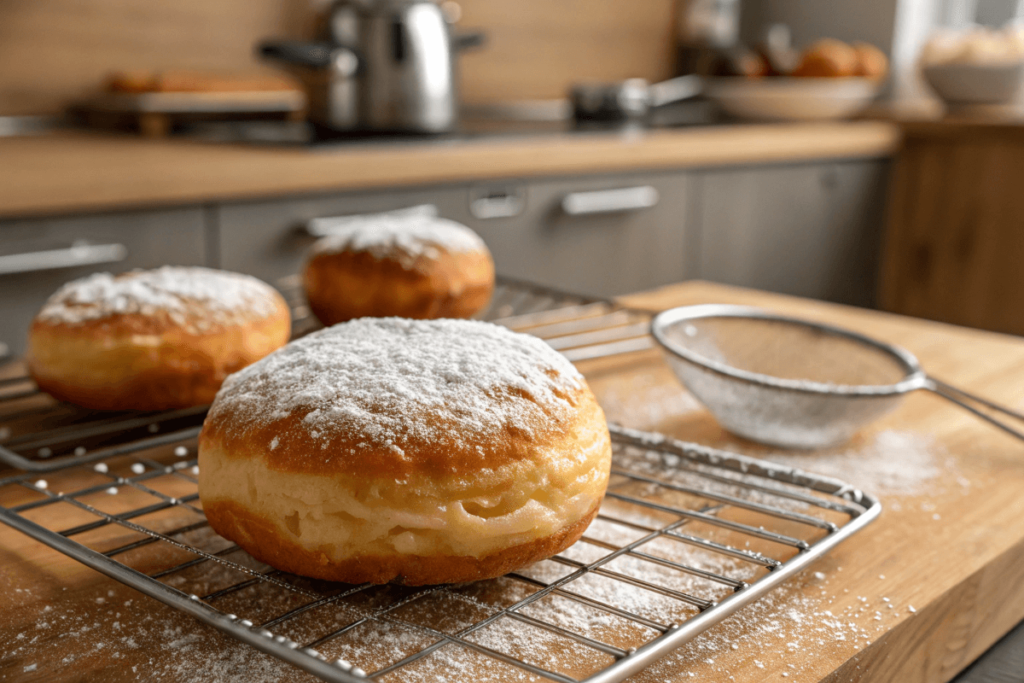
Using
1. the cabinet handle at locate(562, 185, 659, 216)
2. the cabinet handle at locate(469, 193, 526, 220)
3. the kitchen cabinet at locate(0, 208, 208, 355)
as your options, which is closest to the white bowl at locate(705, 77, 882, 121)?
the cabinet handle at locate(562, 185, 659, 216)

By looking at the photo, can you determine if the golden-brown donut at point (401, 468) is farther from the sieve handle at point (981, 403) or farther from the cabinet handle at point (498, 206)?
the cabinet handle at point (498, 206)

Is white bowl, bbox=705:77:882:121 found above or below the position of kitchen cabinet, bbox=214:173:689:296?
above

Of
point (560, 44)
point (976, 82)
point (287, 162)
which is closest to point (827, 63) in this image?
point (976, 82)

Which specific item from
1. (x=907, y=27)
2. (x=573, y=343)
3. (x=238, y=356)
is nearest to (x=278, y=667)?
(x=238, y=356)

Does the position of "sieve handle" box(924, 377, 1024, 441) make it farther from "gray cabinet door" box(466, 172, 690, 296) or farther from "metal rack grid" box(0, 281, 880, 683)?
"gray cabinet door" box(466, 172, 690, 296)

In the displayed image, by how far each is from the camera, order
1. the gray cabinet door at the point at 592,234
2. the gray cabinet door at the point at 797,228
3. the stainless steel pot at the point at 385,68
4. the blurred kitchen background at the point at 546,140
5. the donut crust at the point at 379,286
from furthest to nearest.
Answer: the gray cabinet door at the point at 797,228, the gray cabinet door at the point at 592,234, the stainless steel pot at the point at 385,68, the blurred kitchen background at the point at 546,140, the donut crust at the point at 379,286

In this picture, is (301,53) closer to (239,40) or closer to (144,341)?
(239,40)

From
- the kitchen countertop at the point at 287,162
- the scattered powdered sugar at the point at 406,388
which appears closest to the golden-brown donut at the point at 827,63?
the kitchen countertop at the point at 287,162
